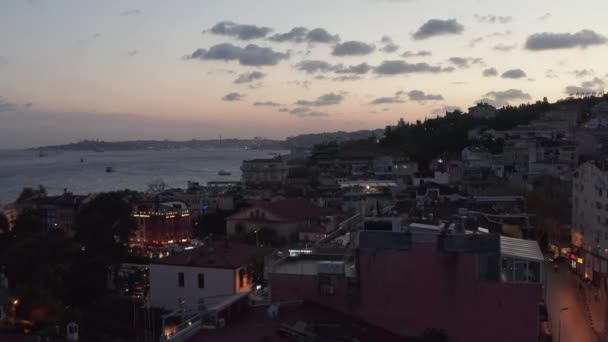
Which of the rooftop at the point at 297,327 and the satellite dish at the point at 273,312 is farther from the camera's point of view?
the satellite dish at the point at 273,312

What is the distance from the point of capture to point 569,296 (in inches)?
487

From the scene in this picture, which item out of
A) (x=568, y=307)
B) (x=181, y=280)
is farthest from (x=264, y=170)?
(x=568, y=307)

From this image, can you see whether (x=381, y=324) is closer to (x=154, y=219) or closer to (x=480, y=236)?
(x=480, y=236)

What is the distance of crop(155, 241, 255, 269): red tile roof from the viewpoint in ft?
38.0

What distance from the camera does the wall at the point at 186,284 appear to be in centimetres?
1144

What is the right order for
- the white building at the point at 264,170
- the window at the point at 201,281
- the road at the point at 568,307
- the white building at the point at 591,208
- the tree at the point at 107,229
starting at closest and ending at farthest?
1. the road at the point at 568,307
2. the window at the point at 201,281
3. the white building at the point at 591,208
4. the tree at the point at 107,229
5. the white building at the point at 264,170

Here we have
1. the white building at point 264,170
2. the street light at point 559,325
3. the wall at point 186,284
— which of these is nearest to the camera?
the street light at point 559,325

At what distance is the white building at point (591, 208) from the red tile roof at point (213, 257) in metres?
7.88

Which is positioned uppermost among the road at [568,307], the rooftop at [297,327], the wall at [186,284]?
the rooftop at [297,327]

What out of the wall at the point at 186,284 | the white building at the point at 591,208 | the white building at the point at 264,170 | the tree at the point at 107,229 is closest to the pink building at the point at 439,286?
the wall at the point at 186,284

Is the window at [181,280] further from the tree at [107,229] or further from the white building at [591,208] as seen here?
the white building at [591,208]

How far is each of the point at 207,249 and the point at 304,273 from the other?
285 inches

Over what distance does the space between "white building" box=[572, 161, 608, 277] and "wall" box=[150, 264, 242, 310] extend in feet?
27.1

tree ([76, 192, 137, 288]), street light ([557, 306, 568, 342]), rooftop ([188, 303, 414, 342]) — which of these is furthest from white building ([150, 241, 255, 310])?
rooftop ([188, 303, 414, 342])
